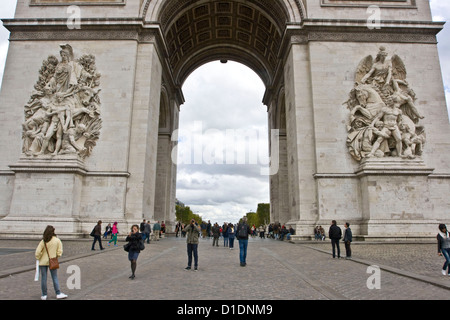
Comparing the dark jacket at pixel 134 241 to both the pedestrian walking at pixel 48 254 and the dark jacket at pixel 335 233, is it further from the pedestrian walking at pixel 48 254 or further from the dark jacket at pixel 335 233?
the dark jacket at pixel 335 233

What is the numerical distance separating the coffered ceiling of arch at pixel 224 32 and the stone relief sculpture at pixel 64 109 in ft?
24.0

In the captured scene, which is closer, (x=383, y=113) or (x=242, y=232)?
(x=242, y=232)

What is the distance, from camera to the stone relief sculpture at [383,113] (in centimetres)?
1861

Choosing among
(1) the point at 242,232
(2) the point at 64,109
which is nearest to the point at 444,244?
(1) the point at 242,232

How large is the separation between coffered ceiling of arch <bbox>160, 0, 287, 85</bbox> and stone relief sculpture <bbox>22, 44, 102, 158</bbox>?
7312 mm

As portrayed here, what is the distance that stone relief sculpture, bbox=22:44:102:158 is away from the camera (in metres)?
18.8

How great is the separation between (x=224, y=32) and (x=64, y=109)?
60.9ft

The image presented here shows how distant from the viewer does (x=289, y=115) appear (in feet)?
74.2

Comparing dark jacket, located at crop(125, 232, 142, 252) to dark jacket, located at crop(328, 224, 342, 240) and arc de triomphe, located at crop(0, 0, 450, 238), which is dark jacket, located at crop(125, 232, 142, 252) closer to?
dark jacket, located at crop(328, 224, 342, 240)

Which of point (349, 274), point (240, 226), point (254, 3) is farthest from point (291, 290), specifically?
point (254, 3)

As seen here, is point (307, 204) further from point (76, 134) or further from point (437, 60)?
point (76, 134)

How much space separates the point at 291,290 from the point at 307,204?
13140 mm

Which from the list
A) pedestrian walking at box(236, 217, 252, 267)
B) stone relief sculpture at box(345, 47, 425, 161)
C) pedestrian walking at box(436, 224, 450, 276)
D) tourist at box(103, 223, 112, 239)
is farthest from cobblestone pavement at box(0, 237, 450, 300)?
stone relief sculpture at box(345, 47, 425, 161)

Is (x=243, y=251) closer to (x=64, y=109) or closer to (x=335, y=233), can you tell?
(x=335, y=233)
